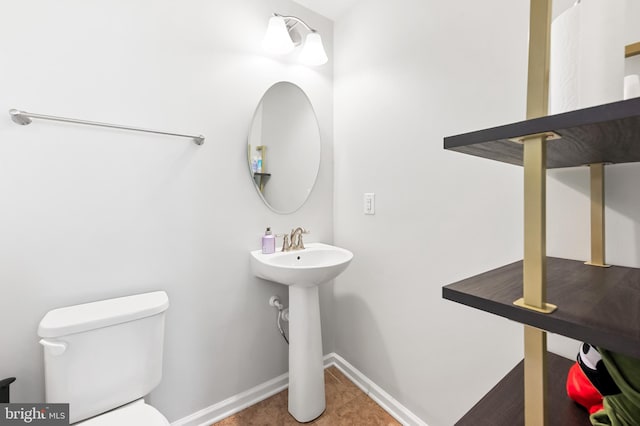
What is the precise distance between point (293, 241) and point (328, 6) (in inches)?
58.0

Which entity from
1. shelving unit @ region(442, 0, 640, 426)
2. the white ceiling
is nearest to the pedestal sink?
shelving unit @ region(442, 0, 640, 426)

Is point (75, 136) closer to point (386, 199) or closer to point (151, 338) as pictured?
point (151, 338)

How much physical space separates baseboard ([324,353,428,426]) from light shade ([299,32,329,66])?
1.92 m

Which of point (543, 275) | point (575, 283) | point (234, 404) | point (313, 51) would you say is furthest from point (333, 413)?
point (313, 51)

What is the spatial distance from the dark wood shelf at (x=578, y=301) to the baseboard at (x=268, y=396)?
1.13 m

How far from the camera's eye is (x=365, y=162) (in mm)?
1646

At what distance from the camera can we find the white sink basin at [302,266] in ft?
4.33

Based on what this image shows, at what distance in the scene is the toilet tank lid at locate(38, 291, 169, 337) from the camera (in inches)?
37.7

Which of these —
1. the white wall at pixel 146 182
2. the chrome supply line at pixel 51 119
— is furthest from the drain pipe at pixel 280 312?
the chrome supply line at pixel 51 119

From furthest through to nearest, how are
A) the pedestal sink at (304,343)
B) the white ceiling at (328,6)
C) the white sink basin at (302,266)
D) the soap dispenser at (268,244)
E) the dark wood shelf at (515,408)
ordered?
the white ceiling at (328,6)
the soap dispenser at (268,244)
the pedestal sink at (304,343)
the white sink basin at (302,266)
the dark wood shelf at (515,408)

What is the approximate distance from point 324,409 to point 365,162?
1405 millimetres

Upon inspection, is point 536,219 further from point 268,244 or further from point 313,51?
point 313,51

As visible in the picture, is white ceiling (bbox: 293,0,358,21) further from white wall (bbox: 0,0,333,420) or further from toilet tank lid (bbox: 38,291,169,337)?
toilet tank lid (bbox: 38,291,169,337)

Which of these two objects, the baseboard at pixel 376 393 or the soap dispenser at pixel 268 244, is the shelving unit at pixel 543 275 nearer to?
the baseboard at pixel 376 393
